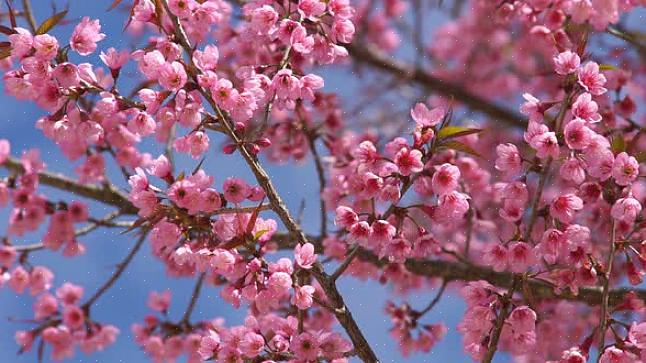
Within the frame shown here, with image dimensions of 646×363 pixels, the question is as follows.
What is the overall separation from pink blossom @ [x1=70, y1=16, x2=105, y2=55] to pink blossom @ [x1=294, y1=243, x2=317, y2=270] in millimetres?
993

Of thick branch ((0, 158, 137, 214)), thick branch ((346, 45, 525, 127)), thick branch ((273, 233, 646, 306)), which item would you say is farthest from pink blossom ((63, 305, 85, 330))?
thick branch ((346, 45, 525, 127))

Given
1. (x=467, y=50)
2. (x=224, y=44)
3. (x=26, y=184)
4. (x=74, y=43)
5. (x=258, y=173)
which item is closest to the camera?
(x=258, y=173)

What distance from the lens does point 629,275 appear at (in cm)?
275

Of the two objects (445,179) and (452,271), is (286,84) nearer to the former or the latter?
(445,179)

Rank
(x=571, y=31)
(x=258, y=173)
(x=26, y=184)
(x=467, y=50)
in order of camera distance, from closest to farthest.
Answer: (x=258, y=173)
(x=571, y=31)
(x=26, y=184)
(x=467, y=50)

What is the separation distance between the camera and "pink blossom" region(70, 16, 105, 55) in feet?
8.80

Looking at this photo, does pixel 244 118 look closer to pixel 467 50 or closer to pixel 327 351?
pixel 327 351

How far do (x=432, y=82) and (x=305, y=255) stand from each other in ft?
11.2

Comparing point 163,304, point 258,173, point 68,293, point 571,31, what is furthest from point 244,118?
point 68,293

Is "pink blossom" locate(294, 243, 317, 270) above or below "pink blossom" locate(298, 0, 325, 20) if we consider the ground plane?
below

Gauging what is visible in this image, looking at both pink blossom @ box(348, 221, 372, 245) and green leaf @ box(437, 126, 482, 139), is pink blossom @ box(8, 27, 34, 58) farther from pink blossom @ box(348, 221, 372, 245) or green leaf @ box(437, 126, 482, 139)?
green leaf @ box(437, 126, 482, 139)

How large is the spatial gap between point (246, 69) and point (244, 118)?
0.21m

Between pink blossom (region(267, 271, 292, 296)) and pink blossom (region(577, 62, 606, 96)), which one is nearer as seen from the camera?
pink blossom (region(267, 271, 292, 296))

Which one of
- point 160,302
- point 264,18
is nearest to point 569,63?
point 264,18
